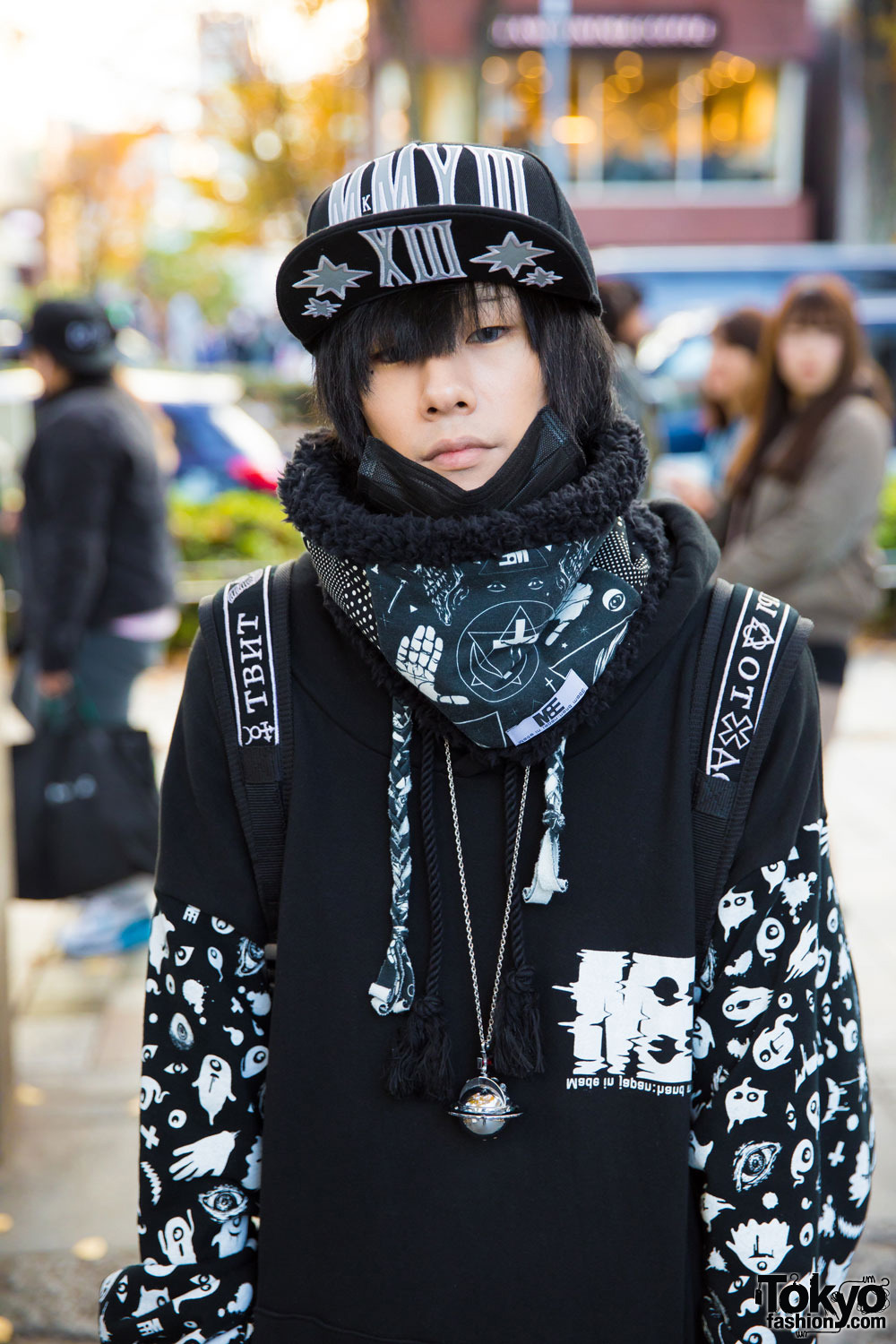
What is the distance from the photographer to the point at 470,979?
4.66 ft

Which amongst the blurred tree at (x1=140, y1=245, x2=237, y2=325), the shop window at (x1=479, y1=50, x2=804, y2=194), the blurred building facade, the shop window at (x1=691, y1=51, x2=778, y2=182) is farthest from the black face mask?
the blurred tree at (x1=140, y1=245, x2=237, y2=325)

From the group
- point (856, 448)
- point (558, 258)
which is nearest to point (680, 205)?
point (856, 448)

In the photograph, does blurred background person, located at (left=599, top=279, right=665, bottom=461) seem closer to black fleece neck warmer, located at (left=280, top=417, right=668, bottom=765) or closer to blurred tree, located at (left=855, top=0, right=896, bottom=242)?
black fleece neck warmer, located at (left=280, top=417, right=668, bottom=765)

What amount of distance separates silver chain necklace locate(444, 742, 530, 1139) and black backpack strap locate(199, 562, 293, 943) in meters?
Result: 0.20

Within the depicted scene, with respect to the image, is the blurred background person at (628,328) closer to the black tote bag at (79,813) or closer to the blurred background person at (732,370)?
the blurred background person at (732,370)

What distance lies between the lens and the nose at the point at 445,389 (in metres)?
1.36

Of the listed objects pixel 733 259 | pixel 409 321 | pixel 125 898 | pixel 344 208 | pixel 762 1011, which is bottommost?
pixel 125 898

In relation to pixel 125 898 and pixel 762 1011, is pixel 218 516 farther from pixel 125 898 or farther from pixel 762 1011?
pixel 762 1011

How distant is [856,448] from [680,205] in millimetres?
20419

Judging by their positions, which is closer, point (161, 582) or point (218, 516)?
point (161, 582)

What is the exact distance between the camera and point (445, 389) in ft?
4.44

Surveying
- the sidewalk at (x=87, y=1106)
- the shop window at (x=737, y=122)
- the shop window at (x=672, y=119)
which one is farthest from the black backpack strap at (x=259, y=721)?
the shop window at (x=737, y=122)

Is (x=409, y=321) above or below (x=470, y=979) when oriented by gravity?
above

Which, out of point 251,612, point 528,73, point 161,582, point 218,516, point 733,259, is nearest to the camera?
point 251,612
